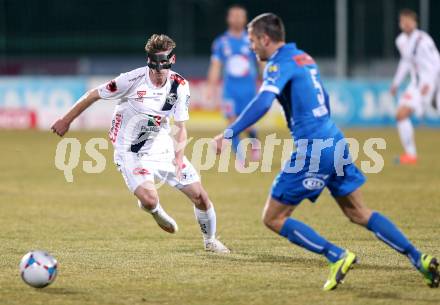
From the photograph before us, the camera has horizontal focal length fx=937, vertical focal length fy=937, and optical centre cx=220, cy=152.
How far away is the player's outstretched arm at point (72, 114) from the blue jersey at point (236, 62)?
8.99 meters

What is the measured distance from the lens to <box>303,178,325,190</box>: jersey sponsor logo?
24.0ft

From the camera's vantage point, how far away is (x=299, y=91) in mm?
7281

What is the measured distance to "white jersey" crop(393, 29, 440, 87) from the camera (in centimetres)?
1759

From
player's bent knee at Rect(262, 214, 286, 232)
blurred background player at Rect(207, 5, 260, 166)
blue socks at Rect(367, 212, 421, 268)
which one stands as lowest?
blurred background player at Rect(207, 5, 260, 166)

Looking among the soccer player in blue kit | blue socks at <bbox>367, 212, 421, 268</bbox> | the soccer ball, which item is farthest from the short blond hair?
blue socks at <bbox>367, 212, 421, 268</bbox>

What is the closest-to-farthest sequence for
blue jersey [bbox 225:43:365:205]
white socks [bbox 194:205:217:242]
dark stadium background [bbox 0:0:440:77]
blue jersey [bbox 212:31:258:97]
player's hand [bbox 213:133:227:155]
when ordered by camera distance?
player's hand [bbox 213:133:227:155] → blue jersey [bbox 225:43:365:205] → white socks [bbox 194:205:217:242] → blue jersey [bbox 212:31:258:97] → dark stadium background [bbox 0:0:440:77]

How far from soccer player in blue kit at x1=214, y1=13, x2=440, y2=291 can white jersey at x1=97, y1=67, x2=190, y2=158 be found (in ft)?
6.34

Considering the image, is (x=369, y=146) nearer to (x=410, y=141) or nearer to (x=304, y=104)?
(x=410, y=141)

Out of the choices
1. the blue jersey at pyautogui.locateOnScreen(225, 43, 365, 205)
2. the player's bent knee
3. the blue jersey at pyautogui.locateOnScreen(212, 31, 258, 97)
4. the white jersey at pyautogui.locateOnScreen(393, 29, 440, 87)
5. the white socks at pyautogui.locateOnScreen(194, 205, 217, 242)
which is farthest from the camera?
the blue jersey at pyautogui.locateOnScreen(212, 31, 258, 97)

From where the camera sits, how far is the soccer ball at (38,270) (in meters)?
7.37

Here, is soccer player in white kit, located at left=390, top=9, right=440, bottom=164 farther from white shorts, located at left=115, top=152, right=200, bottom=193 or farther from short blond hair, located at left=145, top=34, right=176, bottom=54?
short blond hair, located at left=145, top=34, right=176, bottom=54

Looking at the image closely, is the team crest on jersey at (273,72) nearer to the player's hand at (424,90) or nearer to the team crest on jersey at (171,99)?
the team crest on jersey at (171,99)

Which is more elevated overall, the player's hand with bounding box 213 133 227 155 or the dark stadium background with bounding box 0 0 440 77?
the player's hand with bounding box 213 133 227 155

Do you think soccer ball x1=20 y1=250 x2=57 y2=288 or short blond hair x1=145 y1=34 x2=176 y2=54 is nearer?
soccer ball x1=20 y1=250 x2=57 y2=288
